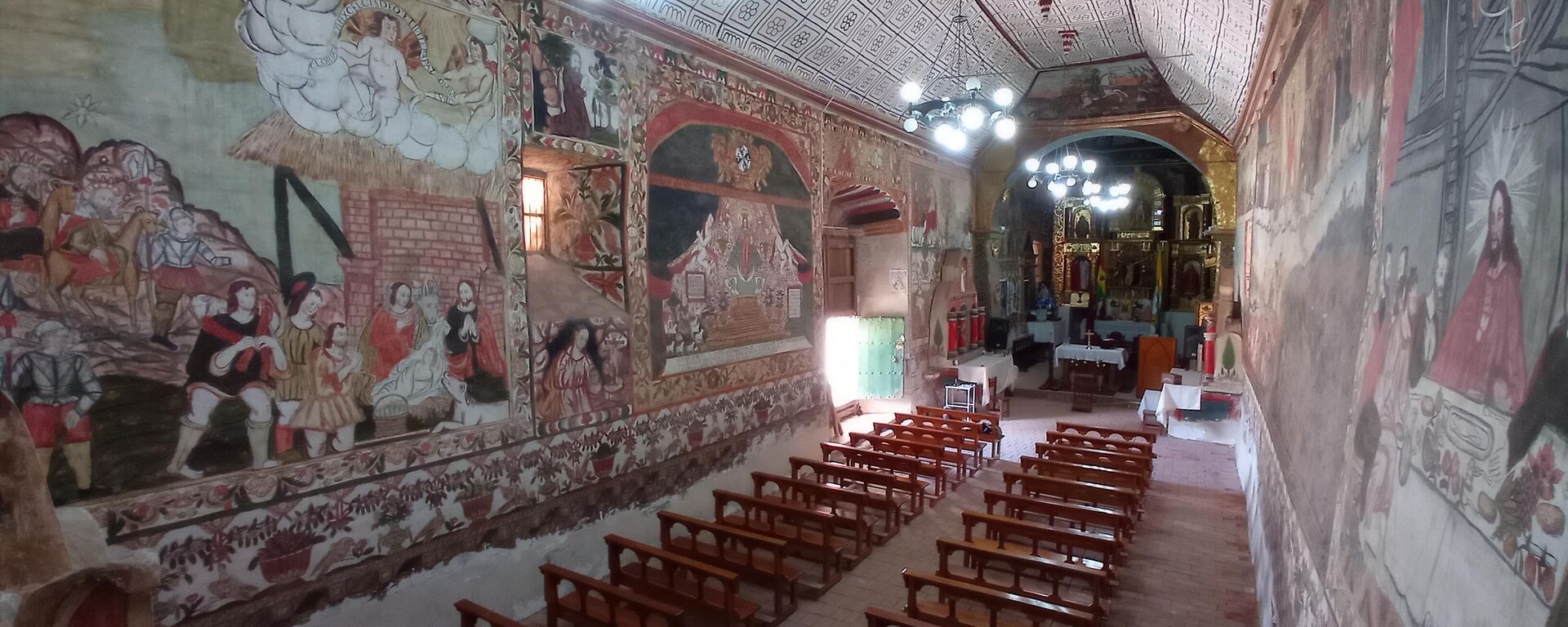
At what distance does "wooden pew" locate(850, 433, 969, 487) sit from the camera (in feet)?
33.2

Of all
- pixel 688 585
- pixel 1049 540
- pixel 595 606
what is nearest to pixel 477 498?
pixel 595 606

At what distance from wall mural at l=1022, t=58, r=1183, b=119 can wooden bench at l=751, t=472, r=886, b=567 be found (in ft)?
32.8

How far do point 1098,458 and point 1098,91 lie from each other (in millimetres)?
8254

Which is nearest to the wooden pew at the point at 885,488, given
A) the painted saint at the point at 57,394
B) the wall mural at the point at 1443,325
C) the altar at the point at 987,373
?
the wall mural at the point at 1443,325

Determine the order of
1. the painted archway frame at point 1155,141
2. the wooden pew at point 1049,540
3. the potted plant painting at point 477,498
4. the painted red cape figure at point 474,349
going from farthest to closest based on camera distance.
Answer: the painted archway frame at point 1155,141, the wooden pew at point 1049,540, the potted plant painting at point 477,498, the painted red cape figure at point 474,349

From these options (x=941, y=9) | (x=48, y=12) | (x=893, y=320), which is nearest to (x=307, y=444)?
(x=48, y=12)

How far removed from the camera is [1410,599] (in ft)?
6.75

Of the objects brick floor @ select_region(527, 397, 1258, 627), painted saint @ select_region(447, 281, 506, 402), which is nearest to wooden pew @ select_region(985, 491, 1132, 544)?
Result: brick floor @ select_region(527, 397, 1258, 627)

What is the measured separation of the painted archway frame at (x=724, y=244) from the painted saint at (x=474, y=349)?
169 cm

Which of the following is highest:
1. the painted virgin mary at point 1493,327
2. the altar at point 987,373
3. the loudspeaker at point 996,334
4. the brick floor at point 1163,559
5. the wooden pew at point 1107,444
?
the painted virgin mary at point 1493,327

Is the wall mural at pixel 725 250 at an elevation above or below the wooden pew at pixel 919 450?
above

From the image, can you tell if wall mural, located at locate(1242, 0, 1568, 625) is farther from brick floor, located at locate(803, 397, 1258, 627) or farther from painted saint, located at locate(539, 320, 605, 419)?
painted saint, located at locate(539, 320, 605, 419)

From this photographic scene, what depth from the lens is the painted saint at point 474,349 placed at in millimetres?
5898

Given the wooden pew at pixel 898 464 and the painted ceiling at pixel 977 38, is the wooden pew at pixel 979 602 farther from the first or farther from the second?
the painted ceiling at pixel 977 38
